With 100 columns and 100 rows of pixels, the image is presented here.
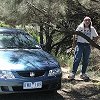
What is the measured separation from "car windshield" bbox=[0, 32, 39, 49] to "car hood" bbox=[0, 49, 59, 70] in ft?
0.76

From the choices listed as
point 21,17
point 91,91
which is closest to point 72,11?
point 21,17

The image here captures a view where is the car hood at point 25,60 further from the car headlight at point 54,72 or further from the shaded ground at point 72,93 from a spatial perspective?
the shaded ground at point 72,93

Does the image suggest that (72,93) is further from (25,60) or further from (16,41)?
(16,41)

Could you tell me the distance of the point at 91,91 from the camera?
7.60 metres

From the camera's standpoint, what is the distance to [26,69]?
646 cm

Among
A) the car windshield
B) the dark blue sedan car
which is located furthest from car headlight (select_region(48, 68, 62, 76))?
the car windshield

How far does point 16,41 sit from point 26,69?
144 cm

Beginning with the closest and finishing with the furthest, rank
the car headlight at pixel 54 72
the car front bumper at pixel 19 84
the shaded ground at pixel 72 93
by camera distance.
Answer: the car front bumper at pixel 19 84 < the car headlight at pixel 54 72 < the shaded ground at pixel 72 93

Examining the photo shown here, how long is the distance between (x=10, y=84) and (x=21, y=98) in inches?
27.2

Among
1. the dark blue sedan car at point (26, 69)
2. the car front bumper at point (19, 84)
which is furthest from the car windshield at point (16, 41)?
the car front bumper at point (19, 84)

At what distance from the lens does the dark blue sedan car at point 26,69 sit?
6.31 m

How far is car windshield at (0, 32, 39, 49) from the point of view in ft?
24.8

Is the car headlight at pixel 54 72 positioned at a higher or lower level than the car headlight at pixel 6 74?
lower

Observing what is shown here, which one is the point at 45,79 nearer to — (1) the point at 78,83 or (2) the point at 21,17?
(1) the point at 78,83
